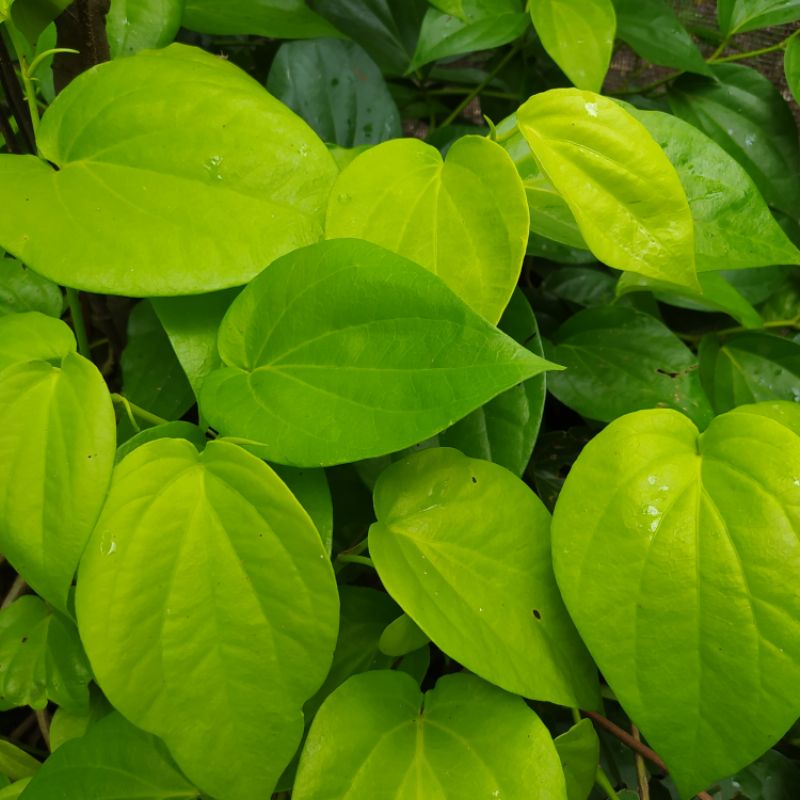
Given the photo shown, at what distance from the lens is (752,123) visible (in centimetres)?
69

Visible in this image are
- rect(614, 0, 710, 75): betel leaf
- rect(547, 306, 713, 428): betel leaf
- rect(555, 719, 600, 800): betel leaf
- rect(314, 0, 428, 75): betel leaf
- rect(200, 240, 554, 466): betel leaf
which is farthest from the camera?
rect(314, 0, 428, 75): betel leaf

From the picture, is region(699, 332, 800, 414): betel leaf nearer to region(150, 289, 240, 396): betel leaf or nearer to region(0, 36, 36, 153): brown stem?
region(150, 289, 240, 396): betel leaf

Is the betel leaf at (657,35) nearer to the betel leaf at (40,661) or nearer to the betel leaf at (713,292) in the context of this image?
the betel leaf at (713,292)

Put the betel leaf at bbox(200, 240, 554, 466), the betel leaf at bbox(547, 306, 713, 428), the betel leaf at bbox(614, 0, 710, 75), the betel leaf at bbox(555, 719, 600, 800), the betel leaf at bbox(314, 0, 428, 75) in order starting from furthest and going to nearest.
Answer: the betel leaf at bbox(314, 0, 428, 75), the betel leaf at bbox(614, 0, 710, 75), the betel leaf at bbox(547, 306, 713, 428), the betel leaf at bbox(555, 719, 600, 800), the betel leaf at bbox(200, 240, 554, 466)

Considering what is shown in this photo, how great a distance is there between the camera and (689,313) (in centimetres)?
71

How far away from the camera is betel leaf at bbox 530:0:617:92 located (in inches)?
20.9

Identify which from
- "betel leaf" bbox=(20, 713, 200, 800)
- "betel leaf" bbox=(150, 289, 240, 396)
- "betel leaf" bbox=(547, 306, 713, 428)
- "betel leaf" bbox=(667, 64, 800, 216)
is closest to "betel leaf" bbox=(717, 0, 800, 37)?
"betel leaf" bbox=(667, 64, 800, 216)

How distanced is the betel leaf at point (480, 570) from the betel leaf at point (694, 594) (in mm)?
38

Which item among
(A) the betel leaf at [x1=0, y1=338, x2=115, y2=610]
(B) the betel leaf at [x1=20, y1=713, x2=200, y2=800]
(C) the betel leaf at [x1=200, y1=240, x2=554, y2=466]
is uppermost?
(C) the betel leaf at [x1=200, y1=240, x2=554, y2=466]

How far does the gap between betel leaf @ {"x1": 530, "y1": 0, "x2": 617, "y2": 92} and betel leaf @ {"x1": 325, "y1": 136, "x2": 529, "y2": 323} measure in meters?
0.21

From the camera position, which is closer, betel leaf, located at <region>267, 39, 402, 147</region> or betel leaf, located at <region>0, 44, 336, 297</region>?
betel leaf, located at <region>0, 44, 336, 297</region>

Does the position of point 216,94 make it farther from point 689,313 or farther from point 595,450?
point 689,313

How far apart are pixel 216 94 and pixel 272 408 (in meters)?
0.17

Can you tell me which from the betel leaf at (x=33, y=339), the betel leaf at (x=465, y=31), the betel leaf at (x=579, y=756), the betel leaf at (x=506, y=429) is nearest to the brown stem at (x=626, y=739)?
the betel leaf at (x=579, y=756)
